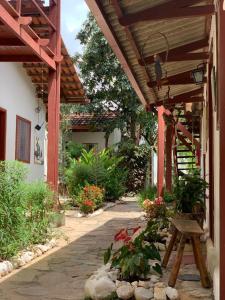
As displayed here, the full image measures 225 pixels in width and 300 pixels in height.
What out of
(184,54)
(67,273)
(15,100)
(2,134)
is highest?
(15,100)

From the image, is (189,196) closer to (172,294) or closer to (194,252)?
(194,252)

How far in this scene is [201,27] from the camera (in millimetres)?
7008

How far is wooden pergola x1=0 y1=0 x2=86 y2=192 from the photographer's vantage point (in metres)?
7.99

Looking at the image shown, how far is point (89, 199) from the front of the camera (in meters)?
15.0

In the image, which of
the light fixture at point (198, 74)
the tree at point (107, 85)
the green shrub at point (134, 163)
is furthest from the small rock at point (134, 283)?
the tree at point (107, 85)

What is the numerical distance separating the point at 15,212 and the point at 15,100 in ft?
20.8

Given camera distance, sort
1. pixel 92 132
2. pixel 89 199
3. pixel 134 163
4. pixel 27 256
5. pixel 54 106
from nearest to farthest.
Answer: pixel 27 256 → pixel 54 106 → pixel 89 199 → pixel 134 163 → pixel 92 132

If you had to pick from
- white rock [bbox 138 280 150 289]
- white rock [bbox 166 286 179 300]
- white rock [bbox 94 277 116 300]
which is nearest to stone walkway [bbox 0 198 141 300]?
white rock [bbox 94 277 116 300]

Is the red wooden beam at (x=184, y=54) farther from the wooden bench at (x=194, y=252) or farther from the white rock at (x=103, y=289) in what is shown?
the white rock at (x=103, y=289)

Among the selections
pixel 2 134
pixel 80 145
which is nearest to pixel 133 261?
pixel 2 134

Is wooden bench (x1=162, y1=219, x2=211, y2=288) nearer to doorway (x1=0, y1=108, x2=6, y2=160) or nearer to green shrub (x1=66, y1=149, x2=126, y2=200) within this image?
doorway (x1=0, y1=108, x2=6, y2=160)

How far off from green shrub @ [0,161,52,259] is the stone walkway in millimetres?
376

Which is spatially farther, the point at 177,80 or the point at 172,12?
the point at 177,80

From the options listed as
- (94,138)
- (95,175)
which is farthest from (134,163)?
(95,175)
